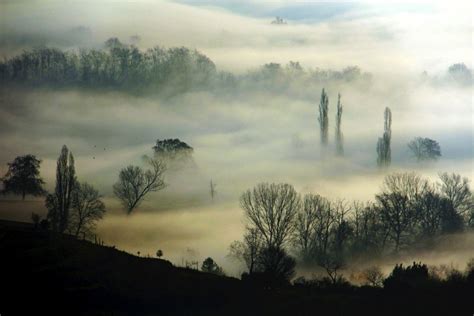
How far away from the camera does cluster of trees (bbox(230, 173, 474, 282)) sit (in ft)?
215

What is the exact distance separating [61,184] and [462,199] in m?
24.2

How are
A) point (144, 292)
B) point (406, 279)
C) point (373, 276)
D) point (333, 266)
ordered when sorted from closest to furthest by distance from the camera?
point (144, 292), point (406, 279), point (373, 276), point (333, 266)

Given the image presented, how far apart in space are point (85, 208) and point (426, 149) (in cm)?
2099

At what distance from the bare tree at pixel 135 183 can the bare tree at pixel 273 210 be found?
5.19m

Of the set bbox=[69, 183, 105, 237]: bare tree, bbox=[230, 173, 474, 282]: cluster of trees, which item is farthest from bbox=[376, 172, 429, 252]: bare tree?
bbox=[69, 183, 105, 237]: bare tree

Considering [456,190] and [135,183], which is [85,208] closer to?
[135,183]

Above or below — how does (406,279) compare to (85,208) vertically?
below

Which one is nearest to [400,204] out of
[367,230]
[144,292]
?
[367,230]

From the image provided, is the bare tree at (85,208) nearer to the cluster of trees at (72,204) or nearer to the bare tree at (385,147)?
the cluster of trees at (72,204)

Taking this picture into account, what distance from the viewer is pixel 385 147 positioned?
69.4 meters

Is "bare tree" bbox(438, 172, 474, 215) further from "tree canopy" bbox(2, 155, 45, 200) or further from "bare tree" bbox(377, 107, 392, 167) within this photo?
"tree canopy" bbox(2, 155, 45, 200)

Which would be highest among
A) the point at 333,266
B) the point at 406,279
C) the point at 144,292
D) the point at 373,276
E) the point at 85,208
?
the point at 85,208

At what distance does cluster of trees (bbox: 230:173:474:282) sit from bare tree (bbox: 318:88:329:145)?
393 cm

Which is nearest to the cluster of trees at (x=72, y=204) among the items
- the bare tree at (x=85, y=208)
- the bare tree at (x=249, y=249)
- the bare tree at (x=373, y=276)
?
the bare tree at (x=85, y=208)
